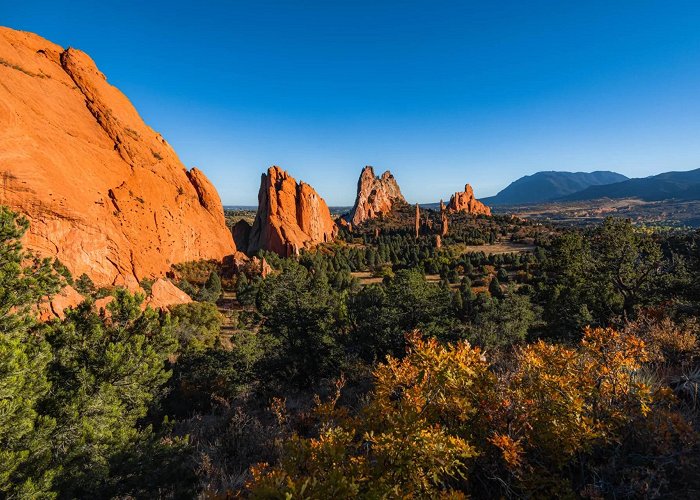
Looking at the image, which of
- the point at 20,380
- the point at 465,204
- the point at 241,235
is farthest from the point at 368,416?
the point at 465,204

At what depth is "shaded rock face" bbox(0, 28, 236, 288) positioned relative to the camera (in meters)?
46.3

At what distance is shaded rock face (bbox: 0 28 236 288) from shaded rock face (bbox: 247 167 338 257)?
20.1 meters

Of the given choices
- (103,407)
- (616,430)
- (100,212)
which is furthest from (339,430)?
(100,212)

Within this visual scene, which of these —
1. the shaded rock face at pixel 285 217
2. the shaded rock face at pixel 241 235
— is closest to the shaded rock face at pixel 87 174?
the shaded rock face at pixel 285 217

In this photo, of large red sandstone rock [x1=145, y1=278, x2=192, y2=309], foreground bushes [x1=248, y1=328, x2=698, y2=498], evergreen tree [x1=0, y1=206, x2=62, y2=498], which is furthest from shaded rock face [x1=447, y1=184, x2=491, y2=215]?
evergreen tree [x1=0, y1=206, x2=62, y2=498]

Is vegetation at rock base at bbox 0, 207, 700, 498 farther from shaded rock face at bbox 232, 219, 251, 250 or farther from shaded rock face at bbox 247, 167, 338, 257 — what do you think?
shaded rock face at bbox 232, 219, 251, 250

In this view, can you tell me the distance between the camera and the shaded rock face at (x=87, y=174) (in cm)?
4628

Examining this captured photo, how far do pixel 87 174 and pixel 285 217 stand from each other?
51.3 meters

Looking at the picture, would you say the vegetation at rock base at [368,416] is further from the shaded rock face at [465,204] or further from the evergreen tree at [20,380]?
the shaded rock face at [465,204]

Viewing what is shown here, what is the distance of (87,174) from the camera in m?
54.1

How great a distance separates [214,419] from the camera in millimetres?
13453

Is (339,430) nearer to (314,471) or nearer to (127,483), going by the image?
(314,471)

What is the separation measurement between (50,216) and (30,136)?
1185 centimetres

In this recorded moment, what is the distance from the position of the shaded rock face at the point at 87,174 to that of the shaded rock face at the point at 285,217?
20.1m
